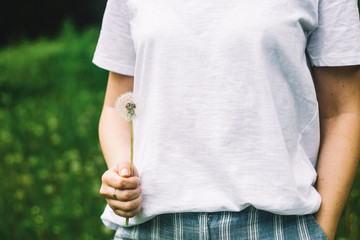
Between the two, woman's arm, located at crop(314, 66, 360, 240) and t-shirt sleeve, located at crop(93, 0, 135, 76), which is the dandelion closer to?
t-shirt sleeve, located at crop(93, 0, 135, 76)

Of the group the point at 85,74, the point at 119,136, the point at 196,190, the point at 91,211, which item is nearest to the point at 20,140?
the point at 91,211

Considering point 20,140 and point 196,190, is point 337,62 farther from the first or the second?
point 20,140

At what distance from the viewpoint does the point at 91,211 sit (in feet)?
9.14

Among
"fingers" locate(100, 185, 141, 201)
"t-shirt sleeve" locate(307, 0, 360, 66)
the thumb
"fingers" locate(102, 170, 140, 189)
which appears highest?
"t-shirt sleeve" locate(307, 0, 360, 66)

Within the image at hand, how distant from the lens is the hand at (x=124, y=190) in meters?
1.02

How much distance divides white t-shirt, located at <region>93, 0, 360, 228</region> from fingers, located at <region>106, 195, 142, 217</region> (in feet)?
0.07

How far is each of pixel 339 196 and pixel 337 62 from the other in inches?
13.4

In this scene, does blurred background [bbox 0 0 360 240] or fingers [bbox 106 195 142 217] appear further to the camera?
blurred background [bbox 0 0 360 240]

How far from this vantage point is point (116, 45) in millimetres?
1200

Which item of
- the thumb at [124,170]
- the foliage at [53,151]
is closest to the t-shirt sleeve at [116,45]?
the thumb at [124,170]

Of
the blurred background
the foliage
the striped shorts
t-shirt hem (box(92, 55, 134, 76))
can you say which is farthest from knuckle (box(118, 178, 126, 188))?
the foliage

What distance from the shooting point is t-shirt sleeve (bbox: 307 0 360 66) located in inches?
39.7

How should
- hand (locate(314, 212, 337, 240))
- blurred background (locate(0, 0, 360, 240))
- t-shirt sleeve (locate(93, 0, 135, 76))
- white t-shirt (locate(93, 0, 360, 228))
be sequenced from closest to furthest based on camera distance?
white t-shirt (locate(93, 0, 360, 228)), hand (locate(314, 212, 337, 240)), t-shirt sleeve (locate(93, 0, 135, 76)), blurred background (locate(0, 0, 360, 240))

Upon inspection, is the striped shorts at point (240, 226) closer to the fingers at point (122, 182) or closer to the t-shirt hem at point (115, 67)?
the fingers at point (122, 182)
